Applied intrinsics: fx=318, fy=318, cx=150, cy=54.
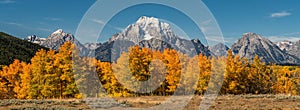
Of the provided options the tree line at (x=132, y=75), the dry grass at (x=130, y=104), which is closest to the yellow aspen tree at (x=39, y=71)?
the tree line at (x=132, y=75)

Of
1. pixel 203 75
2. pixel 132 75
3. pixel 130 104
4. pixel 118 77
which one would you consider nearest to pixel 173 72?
pixel 203 75

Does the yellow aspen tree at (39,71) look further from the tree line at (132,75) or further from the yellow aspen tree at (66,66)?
the yellow aspen tree at (66,66)

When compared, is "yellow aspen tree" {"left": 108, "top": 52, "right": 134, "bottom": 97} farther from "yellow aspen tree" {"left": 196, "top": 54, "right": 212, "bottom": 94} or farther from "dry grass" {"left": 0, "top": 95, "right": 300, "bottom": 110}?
"dry grass" {"left": 0, "top": 95, "right": 300, "bottom": 110}

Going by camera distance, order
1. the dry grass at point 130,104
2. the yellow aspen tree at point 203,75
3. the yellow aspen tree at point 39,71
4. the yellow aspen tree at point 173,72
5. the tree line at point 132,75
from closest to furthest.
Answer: the dry grass at point 130,104, the tree line at point 132,75, the yellow aspen tree at point 39,71, the yellow aspen tree at point 203,75, the yellow aspen tree at point 173,72

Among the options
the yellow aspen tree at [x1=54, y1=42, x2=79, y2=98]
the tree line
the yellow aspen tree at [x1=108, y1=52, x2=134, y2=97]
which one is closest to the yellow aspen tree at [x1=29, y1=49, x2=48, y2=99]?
the tree line

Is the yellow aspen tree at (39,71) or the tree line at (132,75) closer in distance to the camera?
the tree line at (132,75)

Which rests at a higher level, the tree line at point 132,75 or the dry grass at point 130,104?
the tree line at point 132,75

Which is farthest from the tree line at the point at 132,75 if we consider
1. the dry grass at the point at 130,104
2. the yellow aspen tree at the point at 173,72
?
the dry grass at the point at 130,104

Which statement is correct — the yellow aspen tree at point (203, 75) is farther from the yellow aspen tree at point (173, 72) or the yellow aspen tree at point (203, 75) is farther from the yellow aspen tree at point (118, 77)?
the yellow aspen tree at point (118, 77)

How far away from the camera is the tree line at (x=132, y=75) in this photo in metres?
56.5

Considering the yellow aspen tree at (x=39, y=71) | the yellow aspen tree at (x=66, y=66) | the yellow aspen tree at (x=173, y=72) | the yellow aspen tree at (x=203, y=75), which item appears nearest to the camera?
the yellow aspen tree at (x=66, y=66)

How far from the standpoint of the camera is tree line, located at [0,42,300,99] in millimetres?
56531

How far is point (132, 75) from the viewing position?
57812 mm

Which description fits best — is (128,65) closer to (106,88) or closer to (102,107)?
(106,88)
